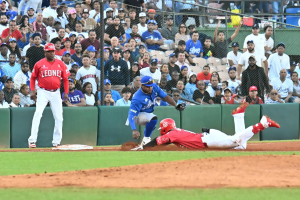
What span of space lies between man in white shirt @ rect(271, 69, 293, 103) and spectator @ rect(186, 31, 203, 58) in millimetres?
2644

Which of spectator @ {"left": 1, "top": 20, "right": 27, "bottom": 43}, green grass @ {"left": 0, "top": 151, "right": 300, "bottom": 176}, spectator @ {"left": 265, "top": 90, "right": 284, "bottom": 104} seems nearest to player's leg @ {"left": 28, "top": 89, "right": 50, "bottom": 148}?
green grass @ {"left": 0, "top": 151, "right": 300, "bottom": 176}

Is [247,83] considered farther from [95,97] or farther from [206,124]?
[95,97]

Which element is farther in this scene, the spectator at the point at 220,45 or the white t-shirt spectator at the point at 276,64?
the spectator at the point at 220,45

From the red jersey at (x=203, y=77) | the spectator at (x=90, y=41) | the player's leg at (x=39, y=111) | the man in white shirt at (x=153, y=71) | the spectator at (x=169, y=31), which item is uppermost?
the spectator at (x=169, y=31)

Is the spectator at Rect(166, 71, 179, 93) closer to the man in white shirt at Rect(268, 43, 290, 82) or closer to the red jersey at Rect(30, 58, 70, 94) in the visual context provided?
the man in white shirt at Rect(268, 43, 290, 82)

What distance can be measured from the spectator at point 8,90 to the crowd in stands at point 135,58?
24 mm

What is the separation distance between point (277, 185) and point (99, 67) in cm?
841

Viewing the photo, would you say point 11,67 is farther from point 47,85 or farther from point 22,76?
point 47,85

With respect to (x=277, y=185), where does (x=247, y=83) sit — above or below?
above

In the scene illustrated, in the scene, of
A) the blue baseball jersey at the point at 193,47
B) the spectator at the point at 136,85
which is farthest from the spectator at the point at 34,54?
the blue baseball jersey at the point at 193,47

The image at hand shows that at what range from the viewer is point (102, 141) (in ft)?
44.5

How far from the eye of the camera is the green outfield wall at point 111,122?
1279cm

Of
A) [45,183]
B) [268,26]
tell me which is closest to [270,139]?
[268,26]

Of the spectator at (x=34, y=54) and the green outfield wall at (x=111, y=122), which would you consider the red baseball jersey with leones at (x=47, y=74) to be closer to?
the green outfield wall at (x=111, y=122)
